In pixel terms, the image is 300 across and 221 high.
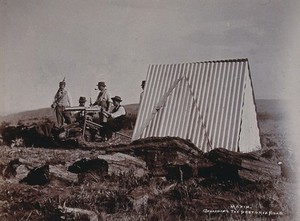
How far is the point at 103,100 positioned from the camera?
4387 millimetres

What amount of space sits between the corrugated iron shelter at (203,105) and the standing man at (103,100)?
27cm

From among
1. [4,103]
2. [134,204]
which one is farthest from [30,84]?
[134,204]

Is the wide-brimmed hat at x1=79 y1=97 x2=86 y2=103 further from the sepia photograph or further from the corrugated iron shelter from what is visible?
the corrugated iron shelter

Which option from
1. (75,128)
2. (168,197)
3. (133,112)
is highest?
(133,112)

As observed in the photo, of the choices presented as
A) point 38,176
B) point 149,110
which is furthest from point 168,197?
point 38,176

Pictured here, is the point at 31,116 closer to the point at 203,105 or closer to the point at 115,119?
the point at 115,119

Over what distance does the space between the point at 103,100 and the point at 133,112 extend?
253mm

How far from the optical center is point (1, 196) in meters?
4.32

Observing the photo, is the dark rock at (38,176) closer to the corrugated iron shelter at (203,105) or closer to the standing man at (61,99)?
the standing man at (61,99)

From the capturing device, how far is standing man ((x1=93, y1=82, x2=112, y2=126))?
Answer: 4.36 metres

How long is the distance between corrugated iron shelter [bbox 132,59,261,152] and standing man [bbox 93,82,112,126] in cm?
27

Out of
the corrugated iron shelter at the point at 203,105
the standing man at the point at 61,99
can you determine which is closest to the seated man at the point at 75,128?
the standing man at the point at 61,99

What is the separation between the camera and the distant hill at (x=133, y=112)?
402 cm

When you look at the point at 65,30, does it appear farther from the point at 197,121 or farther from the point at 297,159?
the point at 297,159
